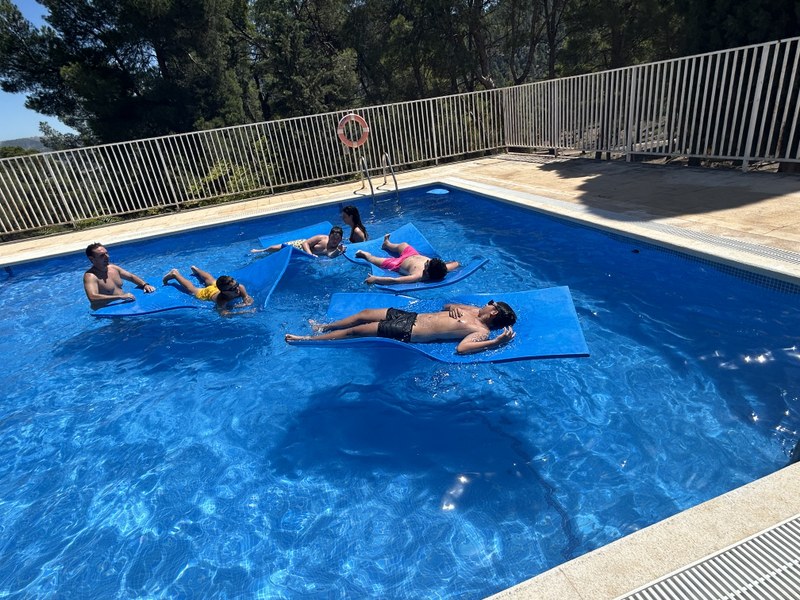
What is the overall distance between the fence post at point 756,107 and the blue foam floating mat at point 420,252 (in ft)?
15.5

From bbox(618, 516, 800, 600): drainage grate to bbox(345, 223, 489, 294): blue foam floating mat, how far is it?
378 cm

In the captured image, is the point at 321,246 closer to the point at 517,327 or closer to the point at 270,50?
the point at 517,327

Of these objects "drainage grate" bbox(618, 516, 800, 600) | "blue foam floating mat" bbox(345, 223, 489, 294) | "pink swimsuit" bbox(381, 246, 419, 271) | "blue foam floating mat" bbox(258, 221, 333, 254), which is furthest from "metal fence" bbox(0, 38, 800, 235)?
"drainage grate" bbox(618, 516, 800, 600)

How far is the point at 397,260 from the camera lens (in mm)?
5977

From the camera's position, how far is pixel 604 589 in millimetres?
1663

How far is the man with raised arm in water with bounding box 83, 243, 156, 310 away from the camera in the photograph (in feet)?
17.7

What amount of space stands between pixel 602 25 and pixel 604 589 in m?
19.6

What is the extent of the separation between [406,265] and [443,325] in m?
1.86

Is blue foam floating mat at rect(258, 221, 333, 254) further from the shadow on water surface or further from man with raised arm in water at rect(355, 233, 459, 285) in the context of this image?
the shadow on water surface

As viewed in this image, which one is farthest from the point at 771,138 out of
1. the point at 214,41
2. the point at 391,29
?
the point at 214,41

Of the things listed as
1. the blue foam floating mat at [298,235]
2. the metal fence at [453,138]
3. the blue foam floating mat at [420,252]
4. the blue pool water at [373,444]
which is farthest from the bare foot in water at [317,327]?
the metal fence at [453,138]

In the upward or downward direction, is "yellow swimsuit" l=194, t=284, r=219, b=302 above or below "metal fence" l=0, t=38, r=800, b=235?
below

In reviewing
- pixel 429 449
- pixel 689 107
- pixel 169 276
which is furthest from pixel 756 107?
pixel 169 276

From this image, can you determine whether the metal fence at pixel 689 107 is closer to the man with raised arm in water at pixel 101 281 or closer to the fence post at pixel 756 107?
the fence post at pixel 756 107
